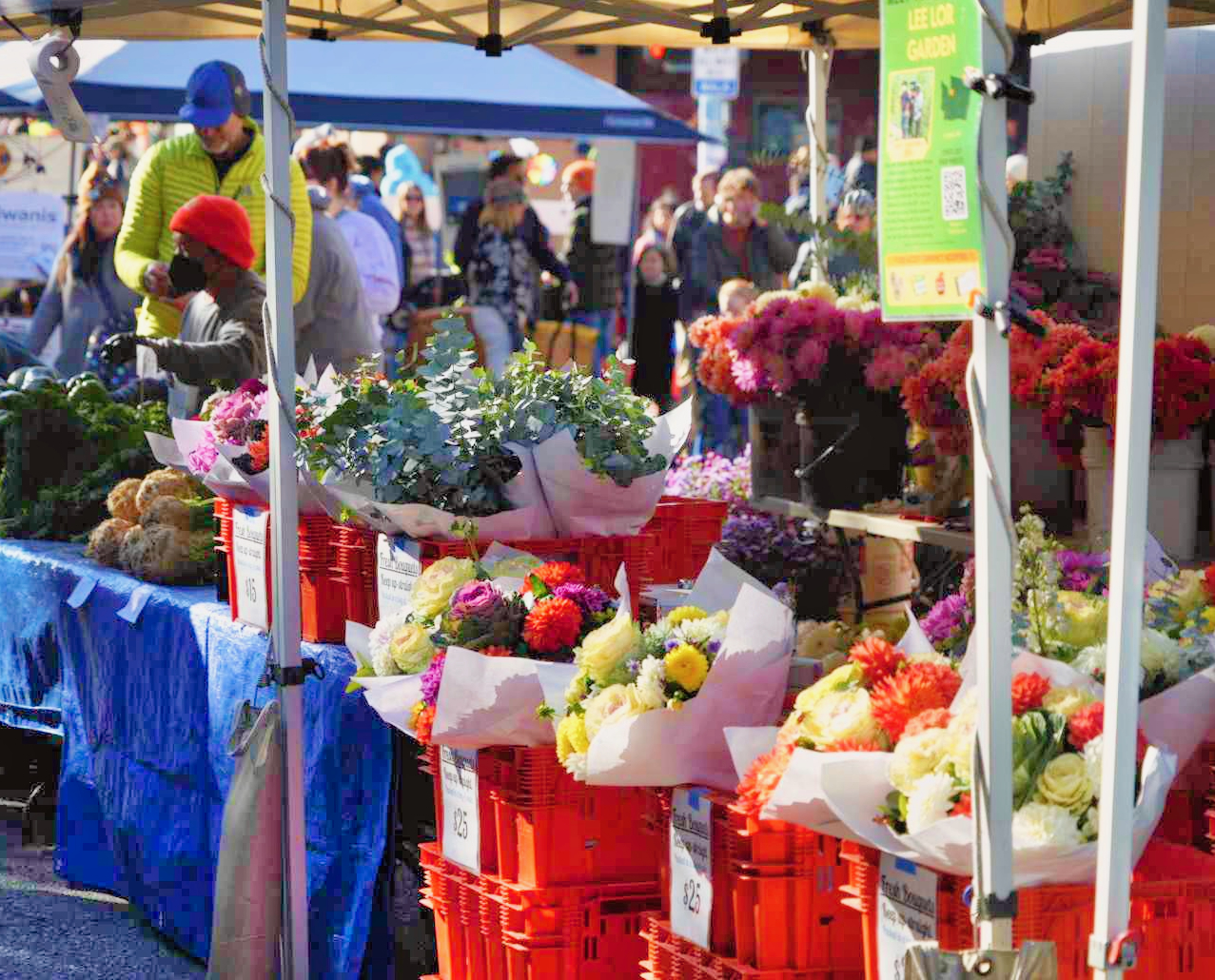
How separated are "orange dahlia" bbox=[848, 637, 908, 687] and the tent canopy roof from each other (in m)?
2.63

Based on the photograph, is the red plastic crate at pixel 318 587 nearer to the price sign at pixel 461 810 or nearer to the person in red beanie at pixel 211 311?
the price sign at pixel 461 810

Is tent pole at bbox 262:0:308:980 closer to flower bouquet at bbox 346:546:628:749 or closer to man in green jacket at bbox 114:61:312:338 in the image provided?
flower bouquet at bbox 346:546:628:749

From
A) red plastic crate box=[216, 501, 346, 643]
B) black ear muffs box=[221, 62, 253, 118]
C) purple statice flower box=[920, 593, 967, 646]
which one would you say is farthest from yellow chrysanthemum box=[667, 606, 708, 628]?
black ear muffs box=[221, 62, 253, 118]

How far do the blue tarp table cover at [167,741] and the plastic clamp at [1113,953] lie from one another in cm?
185

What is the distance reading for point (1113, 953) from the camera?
2096 millimetres

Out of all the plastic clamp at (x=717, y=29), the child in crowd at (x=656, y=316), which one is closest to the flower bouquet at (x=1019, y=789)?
the plastic clamp at (x=717, y=29)

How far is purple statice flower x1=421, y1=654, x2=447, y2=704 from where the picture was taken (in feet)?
10.2

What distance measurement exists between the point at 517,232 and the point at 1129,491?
9.16m

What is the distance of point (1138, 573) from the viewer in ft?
6.96

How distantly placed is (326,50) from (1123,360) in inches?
394

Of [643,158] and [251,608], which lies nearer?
[251,608]

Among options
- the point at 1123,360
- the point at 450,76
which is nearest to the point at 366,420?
the point at 1123,360

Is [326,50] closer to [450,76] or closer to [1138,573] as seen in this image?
[450,76]

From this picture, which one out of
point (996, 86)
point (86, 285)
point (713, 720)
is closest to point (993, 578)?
point (996, 86)
